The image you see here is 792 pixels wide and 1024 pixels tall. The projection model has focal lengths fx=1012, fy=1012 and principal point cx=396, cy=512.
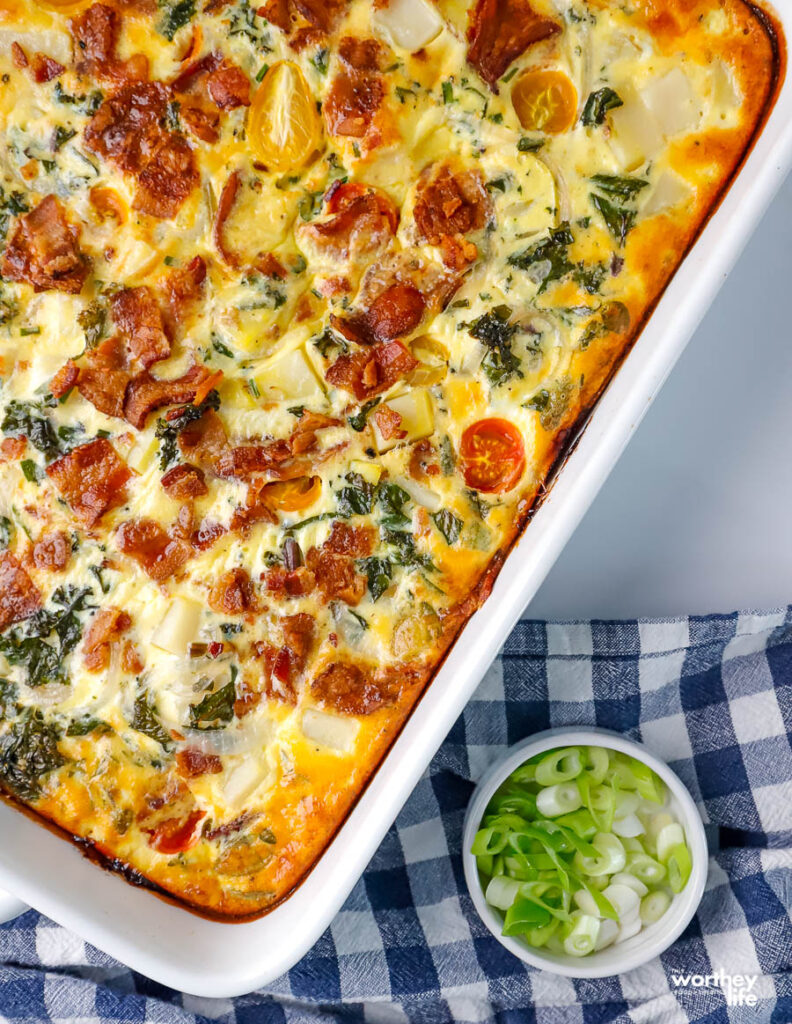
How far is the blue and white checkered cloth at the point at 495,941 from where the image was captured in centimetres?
296

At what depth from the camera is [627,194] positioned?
2.30 meters

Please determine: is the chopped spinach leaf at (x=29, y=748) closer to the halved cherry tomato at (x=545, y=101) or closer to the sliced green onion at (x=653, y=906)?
the sliced green onion at (x=653, y=906)

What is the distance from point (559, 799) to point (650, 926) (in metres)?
0.47

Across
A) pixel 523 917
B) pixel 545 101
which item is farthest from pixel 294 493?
pixel 523 917

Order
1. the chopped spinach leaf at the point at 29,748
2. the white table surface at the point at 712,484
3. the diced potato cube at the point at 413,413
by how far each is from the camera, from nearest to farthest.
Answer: the diced potato cube at the point at 413,413 → the chopped spinach leaf at the point at 29,748 → the white table surface at the point at 712,484

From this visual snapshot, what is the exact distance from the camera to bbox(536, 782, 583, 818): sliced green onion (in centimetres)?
293

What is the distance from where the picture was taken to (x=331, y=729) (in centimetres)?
A: 245

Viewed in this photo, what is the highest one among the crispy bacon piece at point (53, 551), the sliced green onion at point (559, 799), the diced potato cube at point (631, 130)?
the diced potato cube at point (631, 130)

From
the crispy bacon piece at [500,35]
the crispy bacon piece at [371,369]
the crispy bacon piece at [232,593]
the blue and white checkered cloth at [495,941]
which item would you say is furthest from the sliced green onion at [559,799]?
the crispy bacon piece at [500,35]

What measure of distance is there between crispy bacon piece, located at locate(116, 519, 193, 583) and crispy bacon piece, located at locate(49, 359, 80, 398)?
0.34 meters

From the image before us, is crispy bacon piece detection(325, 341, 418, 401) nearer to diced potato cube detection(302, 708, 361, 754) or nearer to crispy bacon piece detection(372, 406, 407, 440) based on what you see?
crispy bacon piece detection(372, 406, 407, 440)

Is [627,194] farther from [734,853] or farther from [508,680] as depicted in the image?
[734,853]

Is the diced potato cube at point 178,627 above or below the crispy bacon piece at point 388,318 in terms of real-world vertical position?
below

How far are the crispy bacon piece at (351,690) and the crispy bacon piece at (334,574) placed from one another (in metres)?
0.18
